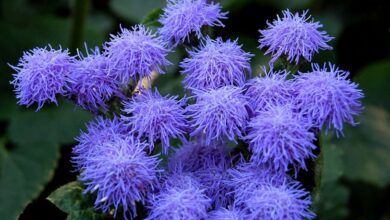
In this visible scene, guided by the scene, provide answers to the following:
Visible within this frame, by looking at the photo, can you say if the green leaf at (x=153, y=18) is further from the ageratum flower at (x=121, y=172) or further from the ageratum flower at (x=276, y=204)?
the ageratum flower at (x=276, y=204)

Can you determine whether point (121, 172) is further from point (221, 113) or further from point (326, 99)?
point (326, 99)

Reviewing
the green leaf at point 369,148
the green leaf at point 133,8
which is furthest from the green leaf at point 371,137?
the green leaf at point 133,8

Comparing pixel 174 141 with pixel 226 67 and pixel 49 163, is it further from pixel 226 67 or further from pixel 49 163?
pixel 49 163

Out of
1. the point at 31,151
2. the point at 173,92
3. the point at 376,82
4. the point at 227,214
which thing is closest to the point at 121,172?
the point at 227,214

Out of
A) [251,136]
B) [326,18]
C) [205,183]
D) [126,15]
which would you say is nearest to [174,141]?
[205,183]

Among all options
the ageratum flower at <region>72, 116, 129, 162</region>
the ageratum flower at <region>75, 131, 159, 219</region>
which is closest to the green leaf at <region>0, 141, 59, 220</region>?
the ageratum flower at <region>72, 116, 129, 162</region>

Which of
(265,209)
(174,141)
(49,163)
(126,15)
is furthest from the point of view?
(126,15)

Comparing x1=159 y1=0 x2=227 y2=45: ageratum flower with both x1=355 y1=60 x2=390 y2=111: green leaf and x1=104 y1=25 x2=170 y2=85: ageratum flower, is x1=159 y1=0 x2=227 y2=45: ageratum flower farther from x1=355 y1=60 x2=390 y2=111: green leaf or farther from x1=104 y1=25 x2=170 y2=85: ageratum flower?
x1=355 y1=60 x2=390 y2=111: green leaf
